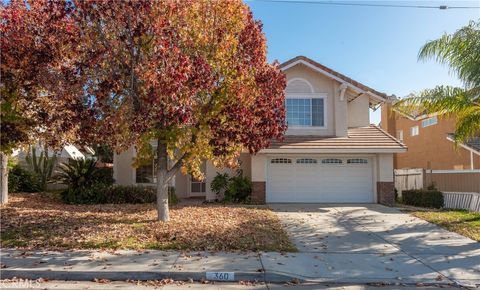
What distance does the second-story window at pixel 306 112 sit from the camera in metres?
19.4

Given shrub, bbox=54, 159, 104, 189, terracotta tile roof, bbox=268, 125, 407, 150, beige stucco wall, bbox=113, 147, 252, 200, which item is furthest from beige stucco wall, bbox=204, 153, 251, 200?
shrub, bbox=54, 159, 104, 189

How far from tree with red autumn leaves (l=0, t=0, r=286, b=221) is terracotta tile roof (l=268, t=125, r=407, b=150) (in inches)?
268

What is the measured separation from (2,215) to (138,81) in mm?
6215

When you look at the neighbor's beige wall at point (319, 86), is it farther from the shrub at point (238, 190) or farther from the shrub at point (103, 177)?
the shrub at point (103, 177)

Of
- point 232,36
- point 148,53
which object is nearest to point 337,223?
point 232,36

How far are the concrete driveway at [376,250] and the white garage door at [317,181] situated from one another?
141 inches

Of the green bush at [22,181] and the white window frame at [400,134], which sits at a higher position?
the white window frame at [400,134]

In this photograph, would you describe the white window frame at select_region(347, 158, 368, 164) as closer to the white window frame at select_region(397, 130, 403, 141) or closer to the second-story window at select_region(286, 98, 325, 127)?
the second-story window at select_region(286, 98, 325, 127)

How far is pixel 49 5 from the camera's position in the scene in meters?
9.66

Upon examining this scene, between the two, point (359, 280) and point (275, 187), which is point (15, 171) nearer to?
point (275, 187)

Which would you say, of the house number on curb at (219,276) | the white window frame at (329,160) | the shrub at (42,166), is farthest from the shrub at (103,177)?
the house number on curb at (219,276)

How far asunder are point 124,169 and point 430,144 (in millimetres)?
18400

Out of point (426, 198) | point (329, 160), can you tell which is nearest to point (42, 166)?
point (329, 160)

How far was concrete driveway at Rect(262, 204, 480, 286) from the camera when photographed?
7.97 metres
